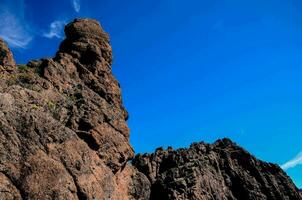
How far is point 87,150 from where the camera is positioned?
41906mm

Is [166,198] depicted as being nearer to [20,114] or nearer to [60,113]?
[60,113]

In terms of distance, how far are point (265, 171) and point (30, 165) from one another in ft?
158

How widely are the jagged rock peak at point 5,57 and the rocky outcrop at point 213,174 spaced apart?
1072 inches

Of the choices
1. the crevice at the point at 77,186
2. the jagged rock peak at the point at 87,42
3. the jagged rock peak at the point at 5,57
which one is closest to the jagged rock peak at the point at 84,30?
the jagged rock peak at the point at 87,42

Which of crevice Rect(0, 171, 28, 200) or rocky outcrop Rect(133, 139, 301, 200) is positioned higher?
rocky outcrop Rect(133, 139, 301, 200)

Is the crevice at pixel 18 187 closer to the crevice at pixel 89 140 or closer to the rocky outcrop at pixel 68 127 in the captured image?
the rocky outcrop at pixel 68 127

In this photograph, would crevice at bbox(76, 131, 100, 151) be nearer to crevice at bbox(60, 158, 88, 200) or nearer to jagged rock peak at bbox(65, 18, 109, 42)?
crevice at bbox(60, 158, 88, 200)

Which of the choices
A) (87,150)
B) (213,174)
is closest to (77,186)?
(87,150)

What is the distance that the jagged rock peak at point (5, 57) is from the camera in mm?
46844

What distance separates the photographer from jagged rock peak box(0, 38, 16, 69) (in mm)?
46844

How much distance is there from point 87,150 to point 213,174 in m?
29.3

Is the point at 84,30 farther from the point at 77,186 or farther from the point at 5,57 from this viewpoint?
the point at 77,186

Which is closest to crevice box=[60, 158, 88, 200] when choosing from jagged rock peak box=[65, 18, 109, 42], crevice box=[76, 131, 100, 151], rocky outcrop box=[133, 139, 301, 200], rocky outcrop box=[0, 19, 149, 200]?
rocky outcrop box=[0, 19, 149, 200]

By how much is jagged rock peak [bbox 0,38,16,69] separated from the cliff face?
0.13 meters
